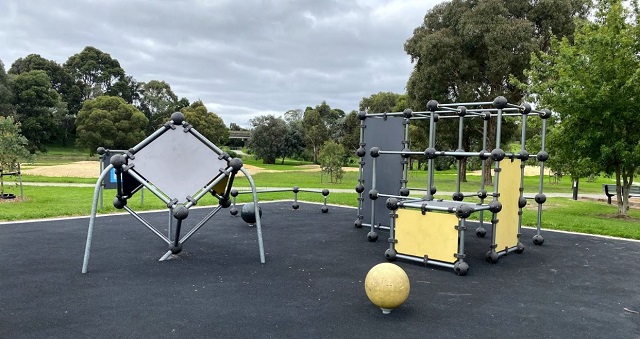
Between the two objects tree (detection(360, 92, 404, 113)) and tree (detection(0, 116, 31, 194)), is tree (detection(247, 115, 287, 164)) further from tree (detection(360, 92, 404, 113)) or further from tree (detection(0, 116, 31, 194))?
tree (detection(0, 116, 31, 194))

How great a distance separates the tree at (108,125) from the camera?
41812 millimetres

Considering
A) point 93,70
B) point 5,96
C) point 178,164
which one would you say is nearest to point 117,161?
point 178,164

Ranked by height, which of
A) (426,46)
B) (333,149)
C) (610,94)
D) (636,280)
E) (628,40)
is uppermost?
(426,46)

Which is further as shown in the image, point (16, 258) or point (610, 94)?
point (610, 94)

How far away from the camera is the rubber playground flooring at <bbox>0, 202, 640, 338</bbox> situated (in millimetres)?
4074

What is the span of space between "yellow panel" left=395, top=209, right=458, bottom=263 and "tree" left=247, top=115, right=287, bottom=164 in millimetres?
41740

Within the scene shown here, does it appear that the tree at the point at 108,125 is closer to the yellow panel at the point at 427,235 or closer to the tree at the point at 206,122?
the tree at the point at 206,122

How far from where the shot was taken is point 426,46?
23500mm

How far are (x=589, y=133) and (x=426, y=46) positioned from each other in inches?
508

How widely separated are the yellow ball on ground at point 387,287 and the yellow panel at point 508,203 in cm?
307

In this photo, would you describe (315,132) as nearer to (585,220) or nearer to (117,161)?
(585,220)

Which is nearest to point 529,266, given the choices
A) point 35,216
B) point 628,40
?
point 628,40

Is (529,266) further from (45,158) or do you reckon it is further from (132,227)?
(45,158)

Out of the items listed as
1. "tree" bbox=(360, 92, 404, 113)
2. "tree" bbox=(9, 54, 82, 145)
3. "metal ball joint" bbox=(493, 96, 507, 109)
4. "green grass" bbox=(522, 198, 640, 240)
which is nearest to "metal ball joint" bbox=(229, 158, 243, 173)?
"metal ball joint" bbox=(493, 96, 507, 109)
